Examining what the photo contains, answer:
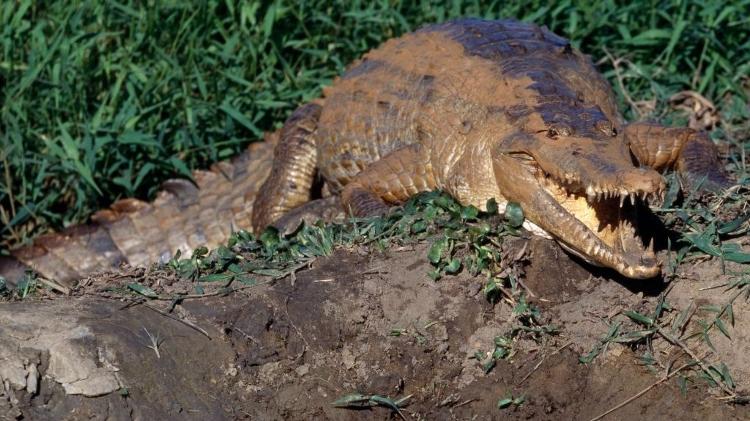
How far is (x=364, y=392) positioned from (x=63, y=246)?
2.62m

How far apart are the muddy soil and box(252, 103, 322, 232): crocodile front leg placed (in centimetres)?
180

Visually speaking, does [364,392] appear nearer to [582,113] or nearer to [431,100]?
[582,113]

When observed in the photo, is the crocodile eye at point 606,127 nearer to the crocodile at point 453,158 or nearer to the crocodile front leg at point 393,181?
the crocodile at point 453,158

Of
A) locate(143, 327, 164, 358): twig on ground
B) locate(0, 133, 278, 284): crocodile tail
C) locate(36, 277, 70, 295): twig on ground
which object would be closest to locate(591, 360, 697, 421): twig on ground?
locate(143, 327, 164, 358): twig on ground

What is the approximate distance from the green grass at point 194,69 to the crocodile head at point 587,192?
6.35 ft

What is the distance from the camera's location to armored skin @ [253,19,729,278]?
3967 millimetres

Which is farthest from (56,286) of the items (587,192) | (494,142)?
(587,192)

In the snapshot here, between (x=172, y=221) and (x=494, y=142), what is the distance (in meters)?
2.30

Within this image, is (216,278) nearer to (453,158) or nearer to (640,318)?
(453,158)

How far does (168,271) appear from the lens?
421cm


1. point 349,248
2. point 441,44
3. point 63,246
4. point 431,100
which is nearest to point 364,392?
point 349,248

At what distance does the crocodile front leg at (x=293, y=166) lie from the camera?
598 cm

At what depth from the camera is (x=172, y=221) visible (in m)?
6.30

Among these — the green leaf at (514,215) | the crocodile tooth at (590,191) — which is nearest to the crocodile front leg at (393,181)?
the green leaf at (514,215)
